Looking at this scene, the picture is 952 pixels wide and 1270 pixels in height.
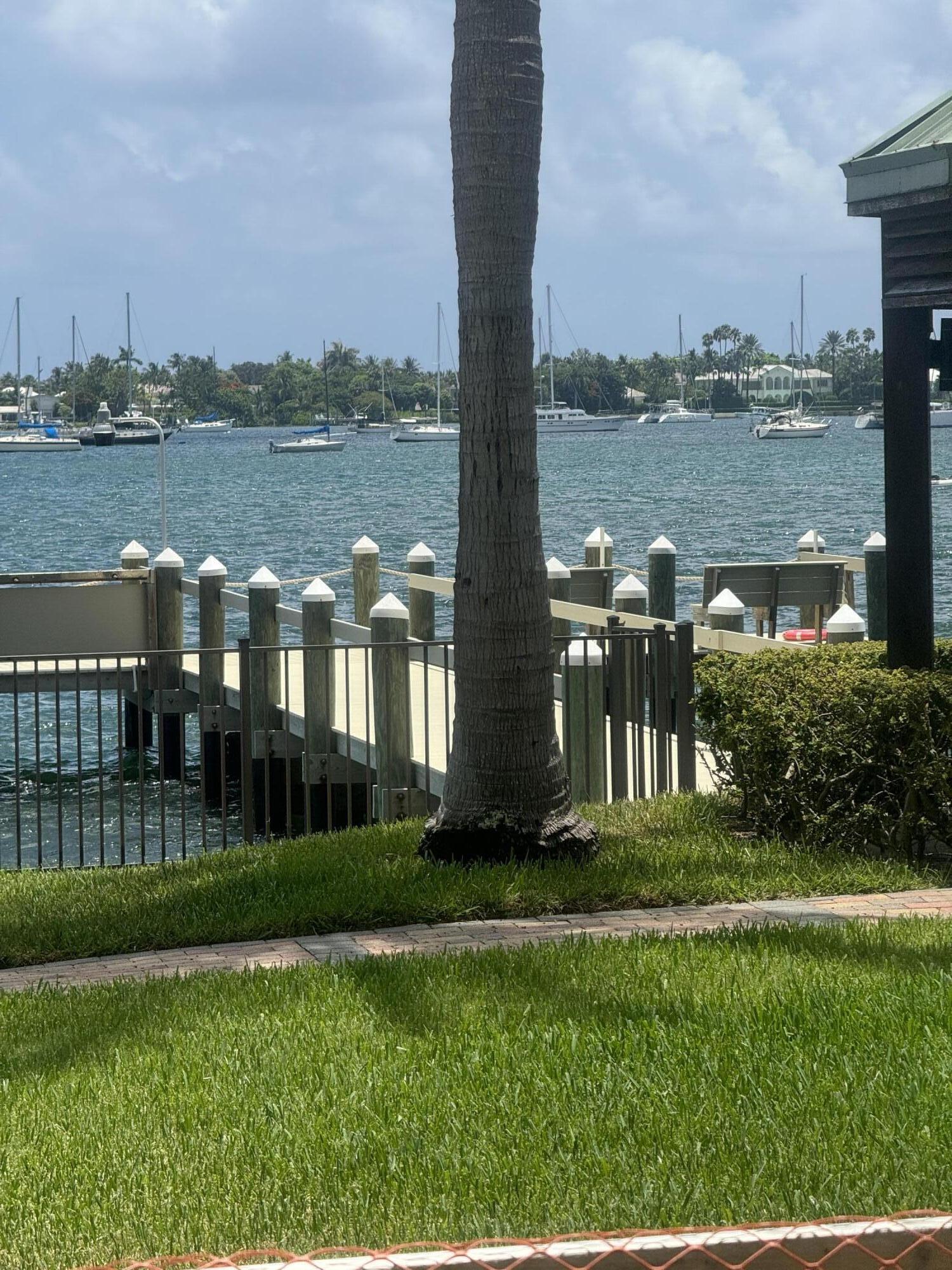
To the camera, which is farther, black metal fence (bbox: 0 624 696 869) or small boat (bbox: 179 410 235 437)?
small boat (bbox: 179 410 235 437)

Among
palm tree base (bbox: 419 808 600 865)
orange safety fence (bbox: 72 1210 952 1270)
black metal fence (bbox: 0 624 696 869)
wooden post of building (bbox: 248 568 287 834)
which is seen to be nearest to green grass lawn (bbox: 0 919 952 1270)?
orange safety fence (bbox: 72 1210 952 1270)

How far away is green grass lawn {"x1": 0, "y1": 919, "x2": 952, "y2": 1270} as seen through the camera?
4020 millimetres

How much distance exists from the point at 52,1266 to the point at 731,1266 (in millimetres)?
1645

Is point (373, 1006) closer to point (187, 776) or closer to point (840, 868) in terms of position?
point (840, 868)

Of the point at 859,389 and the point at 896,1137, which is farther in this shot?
the point at 859,389

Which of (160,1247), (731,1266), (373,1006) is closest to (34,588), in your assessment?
(373,1006)

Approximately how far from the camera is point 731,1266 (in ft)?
10.5

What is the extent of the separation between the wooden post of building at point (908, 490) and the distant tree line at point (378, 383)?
149 m

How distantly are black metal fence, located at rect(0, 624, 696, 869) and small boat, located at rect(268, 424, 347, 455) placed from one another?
450 ft

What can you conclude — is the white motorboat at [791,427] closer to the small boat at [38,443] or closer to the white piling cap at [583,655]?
the small boat at [38,443]

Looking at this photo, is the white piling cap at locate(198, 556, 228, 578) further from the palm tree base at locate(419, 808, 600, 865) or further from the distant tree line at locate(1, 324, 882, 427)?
the distant tree line at locate(1, 324, 882, 427)

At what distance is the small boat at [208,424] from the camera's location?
18075 centimetres

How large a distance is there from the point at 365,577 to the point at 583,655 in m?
7.26

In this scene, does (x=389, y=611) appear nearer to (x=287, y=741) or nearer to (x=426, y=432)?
(x=287, y=741)
